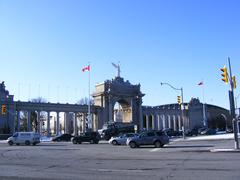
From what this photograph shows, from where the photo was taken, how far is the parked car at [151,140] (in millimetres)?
36094

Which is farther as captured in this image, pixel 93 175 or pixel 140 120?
pixel 140 120

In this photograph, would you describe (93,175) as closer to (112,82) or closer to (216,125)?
(112,82)

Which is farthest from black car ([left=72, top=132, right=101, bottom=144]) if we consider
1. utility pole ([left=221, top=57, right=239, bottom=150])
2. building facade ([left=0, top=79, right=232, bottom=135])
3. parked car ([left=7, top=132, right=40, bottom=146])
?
building facade ([left=0, top=79, right=232, bottom=135])

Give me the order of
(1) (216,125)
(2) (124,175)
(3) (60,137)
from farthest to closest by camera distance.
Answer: (1) (216,125) < (3) (60,137) < (2) (124,175)

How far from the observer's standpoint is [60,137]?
→ 66000mm

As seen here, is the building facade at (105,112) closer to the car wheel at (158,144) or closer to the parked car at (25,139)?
the parked car at (25,139)

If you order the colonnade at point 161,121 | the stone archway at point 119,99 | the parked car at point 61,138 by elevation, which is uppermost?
the stone archway at point 119,99

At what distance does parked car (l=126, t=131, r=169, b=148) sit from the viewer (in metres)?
36.1

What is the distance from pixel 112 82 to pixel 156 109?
88.8ft

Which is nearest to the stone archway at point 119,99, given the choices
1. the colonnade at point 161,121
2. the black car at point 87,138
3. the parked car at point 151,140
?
the colonnade at point 161,121

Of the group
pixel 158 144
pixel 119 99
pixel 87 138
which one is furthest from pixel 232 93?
pixel 119 99

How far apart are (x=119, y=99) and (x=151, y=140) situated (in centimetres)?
9551

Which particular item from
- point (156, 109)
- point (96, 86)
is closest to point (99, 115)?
point (96, 86)

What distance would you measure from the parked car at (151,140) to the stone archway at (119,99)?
8649cm
